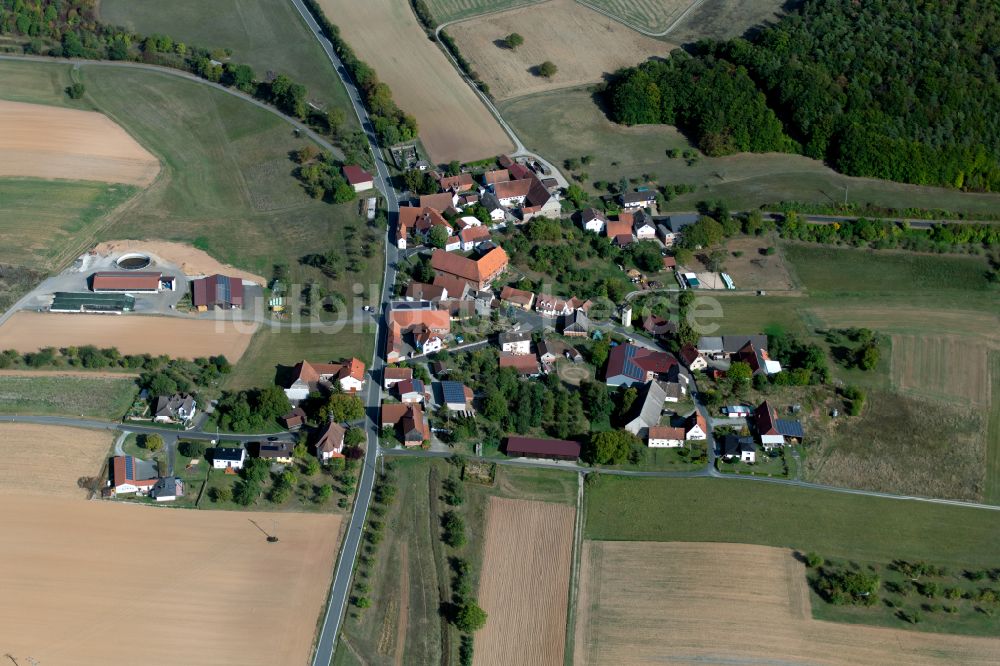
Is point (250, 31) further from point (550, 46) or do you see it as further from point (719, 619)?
point (719, 619)

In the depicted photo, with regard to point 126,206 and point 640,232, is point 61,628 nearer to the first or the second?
point 126,206

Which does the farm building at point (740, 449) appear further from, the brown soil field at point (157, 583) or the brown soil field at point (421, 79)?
the brown soil field at point (421, 79)

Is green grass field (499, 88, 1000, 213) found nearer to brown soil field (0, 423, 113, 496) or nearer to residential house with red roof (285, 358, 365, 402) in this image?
residential house with red roof (285, 358, 365, 402)

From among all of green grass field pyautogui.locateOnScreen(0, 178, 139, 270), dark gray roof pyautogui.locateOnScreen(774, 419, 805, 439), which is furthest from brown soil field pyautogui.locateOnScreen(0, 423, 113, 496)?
dark gray roof pyautogui.locateOnScreen(774, 419, 805, 439)

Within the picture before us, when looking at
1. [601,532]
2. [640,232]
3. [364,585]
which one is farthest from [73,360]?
[640,232]

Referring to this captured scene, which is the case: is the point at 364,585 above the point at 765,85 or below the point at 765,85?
below

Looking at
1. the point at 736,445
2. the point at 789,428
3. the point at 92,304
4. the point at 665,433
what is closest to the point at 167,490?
the point at 92,304
